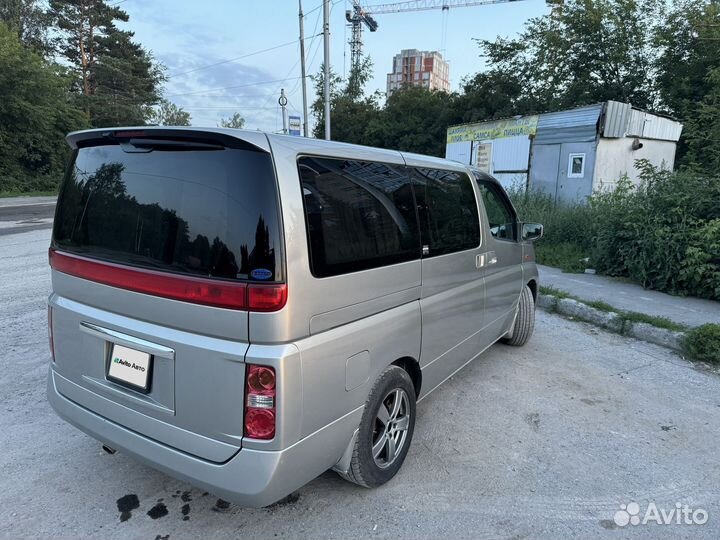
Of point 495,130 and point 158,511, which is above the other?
point 495,130

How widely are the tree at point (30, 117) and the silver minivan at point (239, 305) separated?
2703cm

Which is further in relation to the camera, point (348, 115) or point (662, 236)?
point (348, 115)

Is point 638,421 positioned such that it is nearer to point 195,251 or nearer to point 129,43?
point 195,251

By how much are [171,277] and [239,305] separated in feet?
1.28

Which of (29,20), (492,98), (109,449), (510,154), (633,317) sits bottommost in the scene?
(109,449)

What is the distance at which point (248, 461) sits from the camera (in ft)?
6.60

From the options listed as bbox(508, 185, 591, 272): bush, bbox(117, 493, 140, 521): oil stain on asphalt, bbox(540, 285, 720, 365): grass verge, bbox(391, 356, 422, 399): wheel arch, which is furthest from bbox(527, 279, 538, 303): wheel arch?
bbox(117, 493, 140, 521): oil stain on asphalt

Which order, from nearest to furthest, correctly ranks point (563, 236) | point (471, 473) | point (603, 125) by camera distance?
point (471, 473), point (563, 236), point (603, 125)

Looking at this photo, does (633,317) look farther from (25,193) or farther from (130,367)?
(25,193)

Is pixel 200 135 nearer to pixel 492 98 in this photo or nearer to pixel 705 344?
pixel 705 344

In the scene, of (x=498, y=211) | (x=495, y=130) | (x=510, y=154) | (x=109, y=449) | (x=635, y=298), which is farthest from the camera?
(x=495, y=130)

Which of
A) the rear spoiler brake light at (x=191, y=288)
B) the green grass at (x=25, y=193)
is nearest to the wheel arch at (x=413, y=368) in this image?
the rear spoiler brake light at (x=191, y=288)

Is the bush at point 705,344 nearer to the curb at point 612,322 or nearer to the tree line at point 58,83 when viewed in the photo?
the curb at point 612,322

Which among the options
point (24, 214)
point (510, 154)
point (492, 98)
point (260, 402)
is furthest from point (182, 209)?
point (492, 98)
